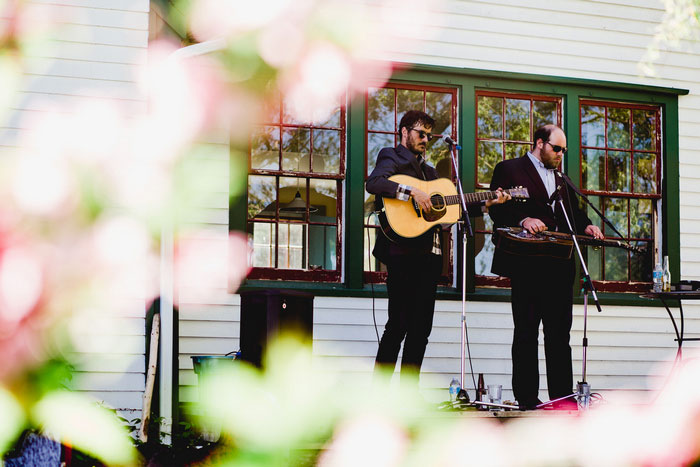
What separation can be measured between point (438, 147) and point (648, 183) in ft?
6.52

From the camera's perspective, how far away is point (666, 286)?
5.70 metres

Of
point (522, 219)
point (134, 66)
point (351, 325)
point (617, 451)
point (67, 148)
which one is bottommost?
point (617, 451)

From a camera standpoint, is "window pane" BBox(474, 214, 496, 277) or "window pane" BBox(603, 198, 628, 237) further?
"window pane" BBox(603, 198, 628, 237)

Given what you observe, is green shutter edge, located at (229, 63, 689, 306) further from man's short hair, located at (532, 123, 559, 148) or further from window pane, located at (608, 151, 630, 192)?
man's short hair, located at (532, 123, 559, 148)

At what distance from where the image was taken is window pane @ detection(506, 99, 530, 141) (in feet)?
23.3

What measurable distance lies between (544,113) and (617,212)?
1.13 metres

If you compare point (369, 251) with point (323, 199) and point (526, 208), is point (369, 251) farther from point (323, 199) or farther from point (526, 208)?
point (526, 208)

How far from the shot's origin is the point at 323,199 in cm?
661

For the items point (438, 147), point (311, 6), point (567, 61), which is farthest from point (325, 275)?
point (567, 61)

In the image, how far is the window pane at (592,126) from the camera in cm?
727

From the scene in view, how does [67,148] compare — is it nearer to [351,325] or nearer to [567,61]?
[351,325]

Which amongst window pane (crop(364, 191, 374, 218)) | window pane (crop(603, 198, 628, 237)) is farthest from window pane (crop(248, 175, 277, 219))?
window pane (crop(603, 198, 628, 237))

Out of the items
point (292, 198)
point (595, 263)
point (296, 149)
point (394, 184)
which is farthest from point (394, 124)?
point (595, 263)

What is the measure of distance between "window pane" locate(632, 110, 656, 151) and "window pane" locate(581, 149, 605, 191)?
370 mm
